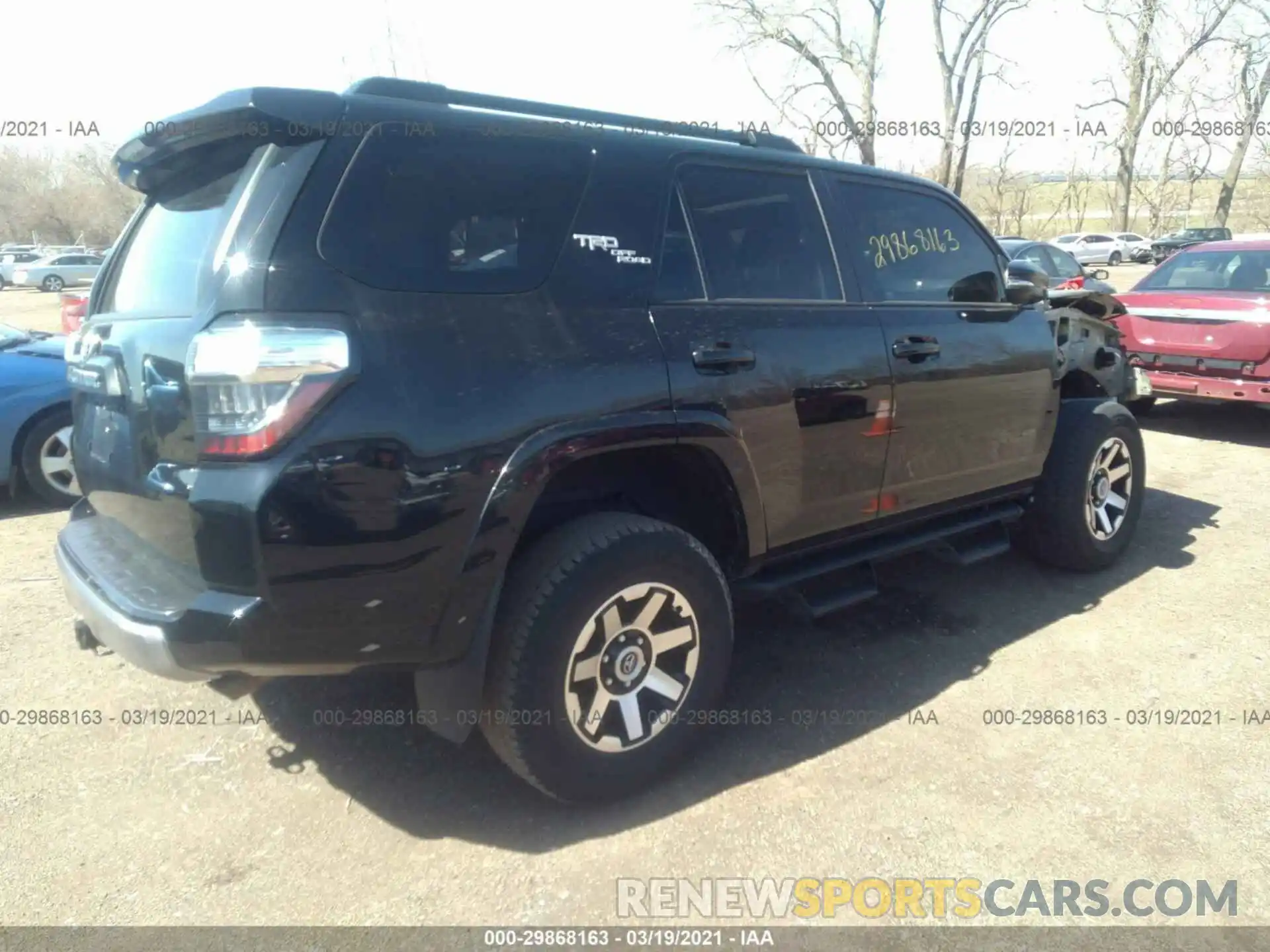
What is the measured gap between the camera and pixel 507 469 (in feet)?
7.34

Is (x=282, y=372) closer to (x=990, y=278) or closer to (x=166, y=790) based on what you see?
(x=166, y=790)

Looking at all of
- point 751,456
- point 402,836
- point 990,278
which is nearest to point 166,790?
point 402,836

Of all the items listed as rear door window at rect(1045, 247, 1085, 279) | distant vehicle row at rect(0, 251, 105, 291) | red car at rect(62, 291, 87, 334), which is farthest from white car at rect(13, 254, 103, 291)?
rear door window at rect(1045, 247, 1085, 279)

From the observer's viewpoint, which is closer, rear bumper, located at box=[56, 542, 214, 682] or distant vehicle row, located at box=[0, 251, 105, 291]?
rear bumper, located at box=[56, 542, 214, 682]

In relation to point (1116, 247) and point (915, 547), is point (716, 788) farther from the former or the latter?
point (1116, 247)

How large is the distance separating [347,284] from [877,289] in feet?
6.94

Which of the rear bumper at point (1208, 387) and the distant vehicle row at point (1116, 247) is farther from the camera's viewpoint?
the distant vehicle row at point (1116, 247)

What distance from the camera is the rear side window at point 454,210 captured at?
7.05 ft

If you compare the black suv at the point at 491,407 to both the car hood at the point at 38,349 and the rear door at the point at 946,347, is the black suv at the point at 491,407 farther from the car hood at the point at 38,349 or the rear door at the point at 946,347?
the car hood at the point at 38,349

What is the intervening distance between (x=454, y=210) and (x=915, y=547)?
2305 millimetres

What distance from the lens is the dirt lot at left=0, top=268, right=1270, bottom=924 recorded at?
238 centimetres

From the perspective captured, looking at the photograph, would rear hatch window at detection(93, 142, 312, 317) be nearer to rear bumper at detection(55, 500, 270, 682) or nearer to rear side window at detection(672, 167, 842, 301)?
rear bumper at detection(55, 500, 270, 682)

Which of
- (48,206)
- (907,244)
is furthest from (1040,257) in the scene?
(48,206)

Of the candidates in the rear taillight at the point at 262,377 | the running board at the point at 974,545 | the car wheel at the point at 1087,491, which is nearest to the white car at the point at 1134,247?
the car wheel at the point at 1087,491
